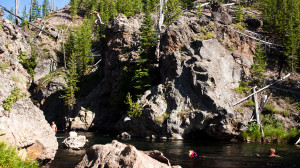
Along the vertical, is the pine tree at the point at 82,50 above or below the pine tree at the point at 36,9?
below

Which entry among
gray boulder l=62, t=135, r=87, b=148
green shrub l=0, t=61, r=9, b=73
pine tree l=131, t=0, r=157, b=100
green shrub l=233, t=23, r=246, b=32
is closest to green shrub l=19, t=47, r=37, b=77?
pine tree l=131, t=0, r=157, b=100

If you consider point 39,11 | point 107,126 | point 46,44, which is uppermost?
point 39,11

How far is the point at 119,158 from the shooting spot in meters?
8.62

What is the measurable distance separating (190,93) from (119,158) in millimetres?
23086

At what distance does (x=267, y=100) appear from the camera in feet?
104

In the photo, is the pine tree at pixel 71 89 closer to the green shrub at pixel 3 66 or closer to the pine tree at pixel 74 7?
the green shrub at pixel 3 66

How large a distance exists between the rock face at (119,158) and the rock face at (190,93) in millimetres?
18970

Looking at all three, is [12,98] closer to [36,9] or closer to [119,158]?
[119,158]

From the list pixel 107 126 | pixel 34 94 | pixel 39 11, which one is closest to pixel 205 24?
pixel 107 126

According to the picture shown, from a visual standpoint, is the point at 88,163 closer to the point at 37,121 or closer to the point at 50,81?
the point at 37,121

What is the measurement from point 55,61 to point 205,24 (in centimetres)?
4259

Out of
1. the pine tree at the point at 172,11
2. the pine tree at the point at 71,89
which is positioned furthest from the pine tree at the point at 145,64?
the pine tree at the point at 71,89

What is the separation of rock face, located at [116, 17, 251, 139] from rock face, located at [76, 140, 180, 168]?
62.2 feet

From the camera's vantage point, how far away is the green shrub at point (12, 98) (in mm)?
9797
